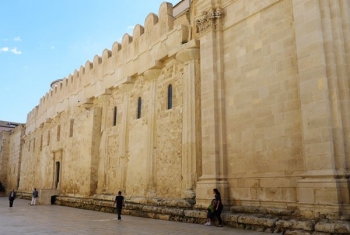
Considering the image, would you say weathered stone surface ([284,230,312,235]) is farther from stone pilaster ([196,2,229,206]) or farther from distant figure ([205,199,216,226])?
stone pilaster ([196,2,229,206])

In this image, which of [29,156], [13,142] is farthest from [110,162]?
[13,142]

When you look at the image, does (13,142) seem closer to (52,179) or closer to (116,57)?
(52,179)

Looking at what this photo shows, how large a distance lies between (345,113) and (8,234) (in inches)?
330

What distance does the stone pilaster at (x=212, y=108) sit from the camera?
990 centimetres

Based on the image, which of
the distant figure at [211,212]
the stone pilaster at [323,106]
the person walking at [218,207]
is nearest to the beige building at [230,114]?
the stone pilaster at [323,106]

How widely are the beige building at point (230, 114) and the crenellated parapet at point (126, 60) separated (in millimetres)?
76

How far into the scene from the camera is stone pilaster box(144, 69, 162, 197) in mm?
13422

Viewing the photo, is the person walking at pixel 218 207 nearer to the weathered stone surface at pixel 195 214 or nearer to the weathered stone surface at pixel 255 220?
the weathered stone surface at pixel 255 220

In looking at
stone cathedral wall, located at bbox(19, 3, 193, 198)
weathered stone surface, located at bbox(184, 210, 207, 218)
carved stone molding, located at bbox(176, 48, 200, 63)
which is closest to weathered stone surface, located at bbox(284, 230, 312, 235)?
weathered stone surface, located at bbox(184, 210, 207, 218)

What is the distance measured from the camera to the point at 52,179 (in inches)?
911

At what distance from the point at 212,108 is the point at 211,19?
2.91 m

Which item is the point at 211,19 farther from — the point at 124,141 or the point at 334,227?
the point at 124,141

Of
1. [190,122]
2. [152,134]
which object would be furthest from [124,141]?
[190,122]

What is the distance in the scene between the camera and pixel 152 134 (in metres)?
13.9
